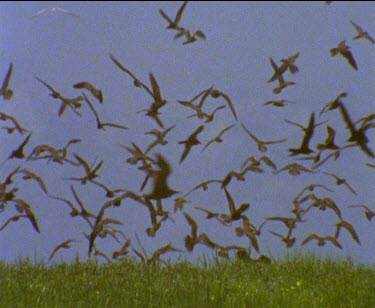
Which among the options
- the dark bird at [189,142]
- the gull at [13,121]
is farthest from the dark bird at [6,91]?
the dark bird at [189,142]

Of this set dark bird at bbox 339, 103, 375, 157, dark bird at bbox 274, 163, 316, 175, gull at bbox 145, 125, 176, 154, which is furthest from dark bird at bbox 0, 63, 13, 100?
dark bird at bbox 339, 103, 375, 157

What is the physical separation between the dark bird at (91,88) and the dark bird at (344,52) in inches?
149

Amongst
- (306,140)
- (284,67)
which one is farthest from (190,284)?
(284,67)

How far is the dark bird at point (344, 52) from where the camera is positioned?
10.7 m

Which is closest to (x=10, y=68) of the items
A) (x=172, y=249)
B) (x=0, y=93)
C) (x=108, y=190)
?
(x=0, y=93)

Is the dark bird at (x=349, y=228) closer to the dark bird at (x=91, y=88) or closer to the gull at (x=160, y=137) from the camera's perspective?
the gull at (x=160, y=137)

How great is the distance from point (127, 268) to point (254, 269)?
1917 mm

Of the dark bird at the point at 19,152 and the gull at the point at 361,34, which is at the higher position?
the gull at the point at 361,34

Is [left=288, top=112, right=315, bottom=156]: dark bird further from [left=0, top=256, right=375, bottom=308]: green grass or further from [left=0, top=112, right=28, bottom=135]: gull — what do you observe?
[left=0, top=112, right=28, bottom=135]: gull

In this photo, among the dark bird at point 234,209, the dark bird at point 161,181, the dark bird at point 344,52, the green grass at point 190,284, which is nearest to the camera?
the green grass at point 190,284

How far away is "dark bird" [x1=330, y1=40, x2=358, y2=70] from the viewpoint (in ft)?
35.0

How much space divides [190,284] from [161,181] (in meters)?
1.39

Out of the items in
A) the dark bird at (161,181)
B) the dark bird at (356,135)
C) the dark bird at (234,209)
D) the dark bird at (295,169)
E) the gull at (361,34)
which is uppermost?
the gull at (361,34)

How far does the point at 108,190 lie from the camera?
9930mm
